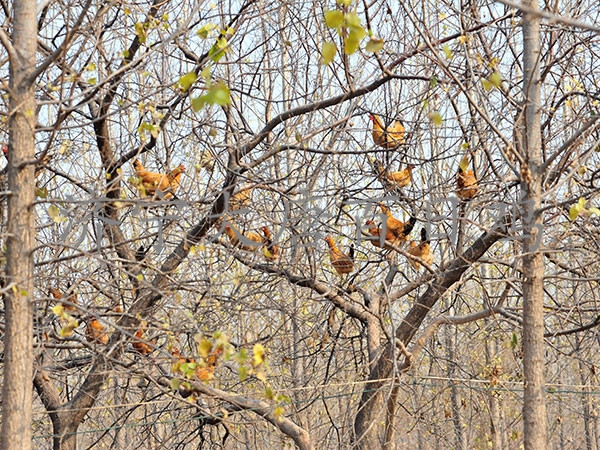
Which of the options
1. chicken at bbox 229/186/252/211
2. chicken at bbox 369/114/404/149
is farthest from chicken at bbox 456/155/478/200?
chicken at bbox 229/186/252/211

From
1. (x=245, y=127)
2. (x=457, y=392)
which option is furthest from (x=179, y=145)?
(x=457, y=392)

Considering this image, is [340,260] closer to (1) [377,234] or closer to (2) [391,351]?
(1) [377,234]

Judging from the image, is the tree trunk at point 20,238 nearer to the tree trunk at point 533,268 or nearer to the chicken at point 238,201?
the chicken at point 238,201

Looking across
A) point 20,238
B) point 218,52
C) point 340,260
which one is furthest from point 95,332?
point 218,52

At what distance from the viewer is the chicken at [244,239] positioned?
15.5 ft

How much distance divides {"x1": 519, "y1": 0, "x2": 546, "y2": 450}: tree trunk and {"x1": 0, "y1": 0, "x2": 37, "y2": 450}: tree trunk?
2.17 metres

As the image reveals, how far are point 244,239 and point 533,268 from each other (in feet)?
6.19

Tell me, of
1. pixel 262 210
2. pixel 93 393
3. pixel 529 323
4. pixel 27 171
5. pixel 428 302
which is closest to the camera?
pixel 27 171

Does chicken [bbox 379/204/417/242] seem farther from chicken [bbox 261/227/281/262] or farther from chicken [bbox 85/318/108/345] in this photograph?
chicken [bbox 85/318/108/345]

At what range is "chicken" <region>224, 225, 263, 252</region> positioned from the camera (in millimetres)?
4727

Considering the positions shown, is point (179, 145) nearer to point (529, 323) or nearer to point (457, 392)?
point (529, 323)

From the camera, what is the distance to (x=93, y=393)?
5223mm

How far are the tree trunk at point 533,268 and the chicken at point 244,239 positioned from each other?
1752 mm

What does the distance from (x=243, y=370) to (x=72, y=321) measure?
0.76 metres
